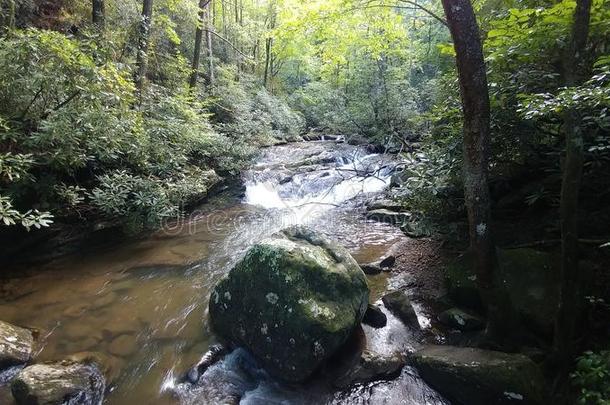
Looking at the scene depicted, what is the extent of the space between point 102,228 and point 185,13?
9223 millimetres

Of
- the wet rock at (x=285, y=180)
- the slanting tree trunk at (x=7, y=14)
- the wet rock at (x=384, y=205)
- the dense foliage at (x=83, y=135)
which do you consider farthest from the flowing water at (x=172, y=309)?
the slanting tree trunk at (x=7, y=14)

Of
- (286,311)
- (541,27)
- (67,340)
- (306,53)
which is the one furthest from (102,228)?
(306,53)

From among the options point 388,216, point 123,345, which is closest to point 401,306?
point 388,216

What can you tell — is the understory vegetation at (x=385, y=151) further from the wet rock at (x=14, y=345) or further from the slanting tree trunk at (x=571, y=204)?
the wet rock at (x=14, y=345)

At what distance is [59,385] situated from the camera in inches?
148

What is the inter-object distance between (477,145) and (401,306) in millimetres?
2578

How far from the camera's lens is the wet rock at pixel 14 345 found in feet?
13.6

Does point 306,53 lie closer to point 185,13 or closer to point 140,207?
point 185,13

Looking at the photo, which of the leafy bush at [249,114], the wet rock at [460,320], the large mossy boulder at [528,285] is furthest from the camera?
the leafy bush at [249,114]

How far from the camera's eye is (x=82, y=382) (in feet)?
12.9

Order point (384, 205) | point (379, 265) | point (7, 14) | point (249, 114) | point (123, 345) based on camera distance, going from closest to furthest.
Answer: point (123, 345) → point (379, 265) → point (7, 14) → point (384, 205) → point (249, 114)

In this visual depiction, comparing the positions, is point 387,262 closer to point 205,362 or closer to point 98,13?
point 205,362

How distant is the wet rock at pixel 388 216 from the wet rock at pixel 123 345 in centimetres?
572

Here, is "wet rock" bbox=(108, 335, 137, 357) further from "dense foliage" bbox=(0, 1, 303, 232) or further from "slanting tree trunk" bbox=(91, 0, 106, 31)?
"slanting tree trunk" bbox=(91, 0, 106, 31)
